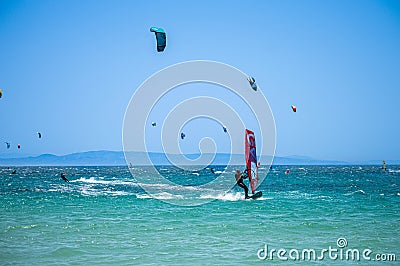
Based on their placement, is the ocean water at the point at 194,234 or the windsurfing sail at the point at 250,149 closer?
the ocean water at the point at 194,234

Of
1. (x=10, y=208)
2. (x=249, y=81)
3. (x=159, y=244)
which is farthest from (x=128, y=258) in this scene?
(x=10, y=208)

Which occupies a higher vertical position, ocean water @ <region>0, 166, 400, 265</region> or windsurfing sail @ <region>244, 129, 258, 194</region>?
windsurfing sail @ <region>244, 129, 258, 194</region>

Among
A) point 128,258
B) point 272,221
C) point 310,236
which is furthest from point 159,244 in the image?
point 272,221

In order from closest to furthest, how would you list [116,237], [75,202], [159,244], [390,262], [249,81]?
[390,262] → [159,244] → [116,237] → [249,81] → [75,202]

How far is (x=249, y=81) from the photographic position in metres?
17.8

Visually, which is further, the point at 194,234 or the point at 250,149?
the point at 250,149

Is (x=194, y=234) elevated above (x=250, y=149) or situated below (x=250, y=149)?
below

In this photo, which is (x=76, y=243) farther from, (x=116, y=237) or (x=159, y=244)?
(x=159, y=244)

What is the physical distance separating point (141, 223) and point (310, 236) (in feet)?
19.4

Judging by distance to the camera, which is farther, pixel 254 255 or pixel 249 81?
pixel 249 81

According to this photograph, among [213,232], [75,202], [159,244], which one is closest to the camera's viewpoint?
[159,244]

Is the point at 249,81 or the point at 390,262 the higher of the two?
the point at 249,81

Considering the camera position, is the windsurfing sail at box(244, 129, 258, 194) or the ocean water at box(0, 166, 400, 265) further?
the windsurfing sail at box(244, 129, 258, 194)

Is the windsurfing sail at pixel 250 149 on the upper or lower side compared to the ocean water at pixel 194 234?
upper
